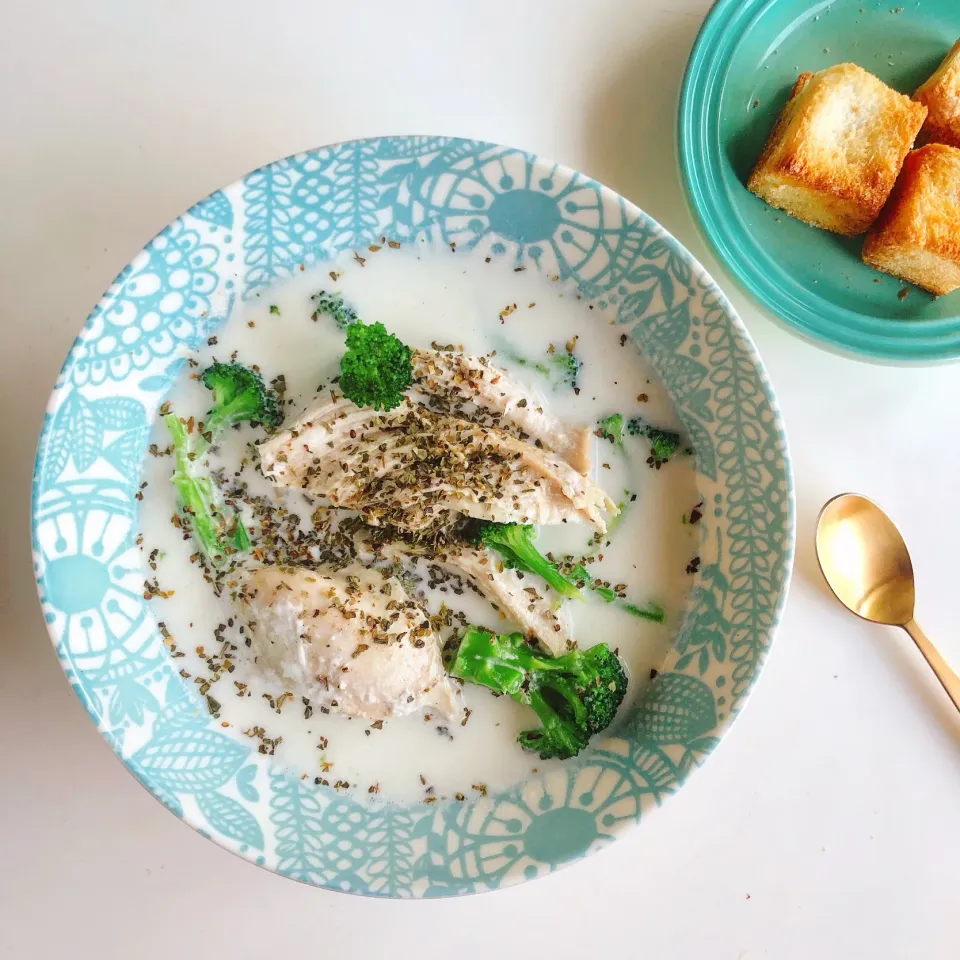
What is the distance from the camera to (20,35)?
5.23 ft

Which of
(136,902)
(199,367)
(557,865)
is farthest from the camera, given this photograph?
(136,902)

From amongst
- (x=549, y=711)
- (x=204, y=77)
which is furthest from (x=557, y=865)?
(x=204, y=77)

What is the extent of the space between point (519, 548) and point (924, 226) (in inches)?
40.8

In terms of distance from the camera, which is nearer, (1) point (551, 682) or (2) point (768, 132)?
(1) point (551, 682)

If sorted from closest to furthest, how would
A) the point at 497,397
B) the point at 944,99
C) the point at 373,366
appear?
the point at 373,366 < the point at 497,397 < the point at 944,99

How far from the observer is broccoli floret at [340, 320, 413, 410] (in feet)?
4.55

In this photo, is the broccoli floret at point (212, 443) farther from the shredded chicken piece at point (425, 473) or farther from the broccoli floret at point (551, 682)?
the broccoli floret at point (551, 682)

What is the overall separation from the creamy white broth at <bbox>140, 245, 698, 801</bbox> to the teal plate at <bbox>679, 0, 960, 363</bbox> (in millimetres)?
324

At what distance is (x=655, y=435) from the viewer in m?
1.57

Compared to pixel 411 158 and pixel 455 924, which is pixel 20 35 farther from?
pixel 455 924

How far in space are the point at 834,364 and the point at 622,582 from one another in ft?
2.22

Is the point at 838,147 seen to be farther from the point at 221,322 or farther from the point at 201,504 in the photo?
the point at 201,504

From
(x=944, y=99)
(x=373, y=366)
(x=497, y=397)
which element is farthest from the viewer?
(x=944, y=99)

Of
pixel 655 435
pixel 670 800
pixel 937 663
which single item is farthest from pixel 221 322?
pixel 937 663
